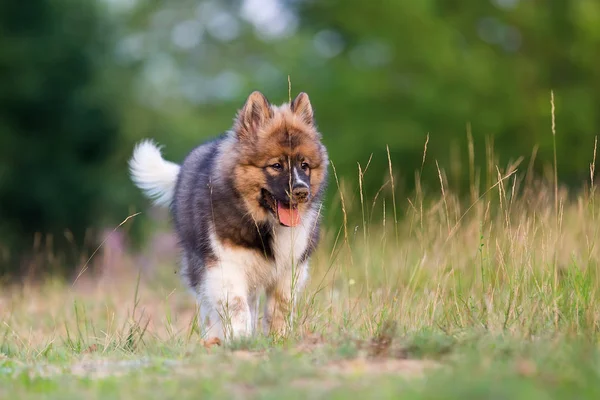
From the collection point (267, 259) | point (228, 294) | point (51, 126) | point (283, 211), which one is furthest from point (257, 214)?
point (51, 126)

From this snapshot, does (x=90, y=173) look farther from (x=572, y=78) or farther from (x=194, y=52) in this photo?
(x=194, y=52)

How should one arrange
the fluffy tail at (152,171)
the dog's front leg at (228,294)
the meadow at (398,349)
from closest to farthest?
the meadow at (398,349), the dog's front leg at (228,294), the fluffy tail at (152,171)

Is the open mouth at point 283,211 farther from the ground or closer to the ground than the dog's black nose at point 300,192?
closer to the ground

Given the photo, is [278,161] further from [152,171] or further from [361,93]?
[361,93]

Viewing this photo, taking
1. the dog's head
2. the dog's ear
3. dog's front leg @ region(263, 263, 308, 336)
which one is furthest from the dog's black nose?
the dog's ear

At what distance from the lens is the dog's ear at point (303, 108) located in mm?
7731

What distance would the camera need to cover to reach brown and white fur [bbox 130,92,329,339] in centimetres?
724

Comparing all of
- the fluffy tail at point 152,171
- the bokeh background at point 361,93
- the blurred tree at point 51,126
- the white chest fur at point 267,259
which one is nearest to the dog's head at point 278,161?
the white chest fur at point 267,259

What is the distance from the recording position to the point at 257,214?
291 inches

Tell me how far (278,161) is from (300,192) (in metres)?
0.47

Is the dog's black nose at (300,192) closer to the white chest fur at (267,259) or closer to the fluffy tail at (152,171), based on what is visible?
the white chest fur at (267,259)

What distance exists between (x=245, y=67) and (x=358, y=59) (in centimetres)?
2030

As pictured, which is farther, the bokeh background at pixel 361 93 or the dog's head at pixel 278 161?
the bokeh background at pixel 361 93

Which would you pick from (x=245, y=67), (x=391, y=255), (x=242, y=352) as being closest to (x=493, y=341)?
(x=242, y=352)
